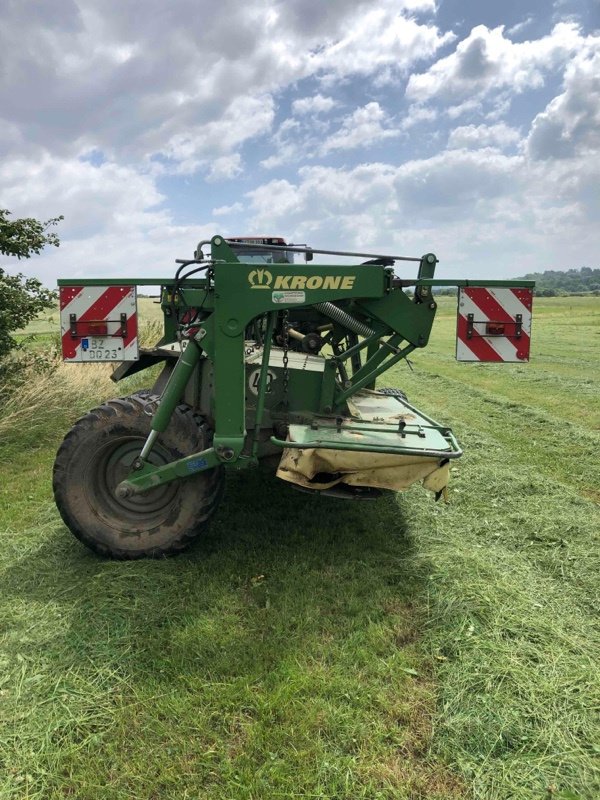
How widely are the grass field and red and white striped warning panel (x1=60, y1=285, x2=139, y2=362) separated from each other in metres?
1.24

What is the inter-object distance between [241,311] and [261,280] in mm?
196

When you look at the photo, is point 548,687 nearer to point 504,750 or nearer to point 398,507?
point 504,750

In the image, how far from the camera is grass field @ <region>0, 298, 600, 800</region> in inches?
77.1

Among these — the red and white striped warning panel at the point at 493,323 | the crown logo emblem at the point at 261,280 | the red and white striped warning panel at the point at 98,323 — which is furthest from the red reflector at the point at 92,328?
the red and white striped warning panel at the point at 493,323

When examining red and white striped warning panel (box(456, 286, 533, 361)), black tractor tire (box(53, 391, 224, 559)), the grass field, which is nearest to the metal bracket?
red and white striped warning panel (box(456, 286, 533, 361))

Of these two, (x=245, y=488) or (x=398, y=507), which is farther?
(x=245, y=488)

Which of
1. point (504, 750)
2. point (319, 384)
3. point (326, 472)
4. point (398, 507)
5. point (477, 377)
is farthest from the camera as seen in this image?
point (477, 377)

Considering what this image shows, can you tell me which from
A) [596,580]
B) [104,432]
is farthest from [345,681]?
A: [104,432]

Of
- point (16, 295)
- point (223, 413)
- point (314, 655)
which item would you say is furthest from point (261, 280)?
point (16, 295)

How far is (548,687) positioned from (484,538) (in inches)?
60.9

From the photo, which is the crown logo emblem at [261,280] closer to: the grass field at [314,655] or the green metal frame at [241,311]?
the green metal frame at [241,311]

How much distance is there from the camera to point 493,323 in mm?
3262

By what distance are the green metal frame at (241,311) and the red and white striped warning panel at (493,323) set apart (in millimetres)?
62

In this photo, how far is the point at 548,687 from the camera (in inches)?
89.2
